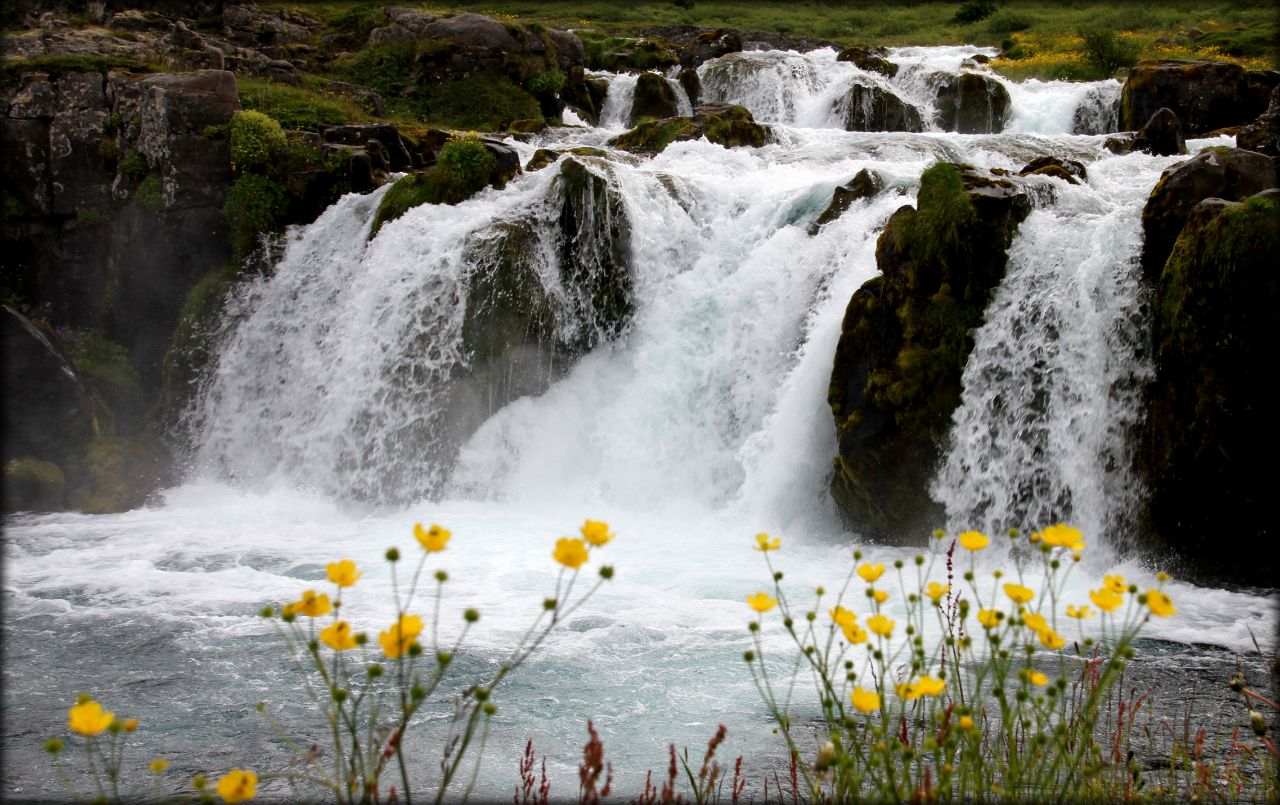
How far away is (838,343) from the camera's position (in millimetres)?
8641

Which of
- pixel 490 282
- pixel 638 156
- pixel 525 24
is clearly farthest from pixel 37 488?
pixel 525 24

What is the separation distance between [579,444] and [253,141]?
6.76 m

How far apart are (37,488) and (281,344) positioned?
3.28 meters

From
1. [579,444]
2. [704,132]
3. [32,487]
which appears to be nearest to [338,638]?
[579,444]

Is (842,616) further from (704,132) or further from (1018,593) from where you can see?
(704,132)

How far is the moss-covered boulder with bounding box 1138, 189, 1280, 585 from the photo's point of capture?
657 cm

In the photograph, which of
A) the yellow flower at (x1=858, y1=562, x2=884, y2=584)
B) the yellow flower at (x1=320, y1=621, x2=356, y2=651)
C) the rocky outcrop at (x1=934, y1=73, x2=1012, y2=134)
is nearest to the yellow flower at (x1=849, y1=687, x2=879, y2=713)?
→ the yellow flower at (x1=858, y1=562, x2=884, y2=584)

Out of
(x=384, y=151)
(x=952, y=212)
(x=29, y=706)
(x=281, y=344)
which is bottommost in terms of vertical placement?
(x=29, y=706)

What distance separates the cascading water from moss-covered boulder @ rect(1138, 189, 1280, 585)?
0.30m

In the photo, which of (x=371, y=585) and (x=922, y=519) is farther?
(x=922, y=519)

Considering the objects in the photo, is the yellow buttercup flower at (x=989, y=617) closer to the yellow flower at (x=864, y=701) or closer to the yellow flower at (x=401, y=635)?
the yellow flower at (x=864, y=701)

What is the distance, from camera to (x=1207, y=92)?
1496 centimetres

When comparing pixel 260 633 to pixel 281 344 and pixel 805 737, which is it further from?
pixel 281 344

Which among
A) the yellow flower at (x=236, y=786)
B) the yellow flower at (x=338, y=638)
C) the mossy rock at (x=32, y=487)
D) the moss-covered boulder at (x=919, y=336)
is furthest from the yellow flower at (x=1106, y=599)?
the mossy rock at (x=32, y=487)
